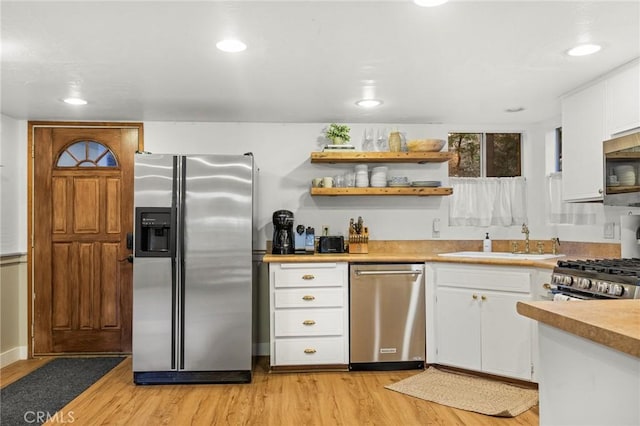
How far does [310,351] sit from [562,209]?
2.52 meters

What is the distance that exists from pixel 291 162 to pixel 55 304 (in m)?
2.50

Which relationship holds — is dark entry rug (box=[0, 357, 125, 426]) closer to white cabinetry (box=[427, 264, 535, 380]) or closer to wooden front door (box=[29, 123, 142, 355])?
wooden front door (box=[29, 123, 142, 355])

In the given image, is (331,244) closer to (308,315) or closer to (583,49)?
(308,315)

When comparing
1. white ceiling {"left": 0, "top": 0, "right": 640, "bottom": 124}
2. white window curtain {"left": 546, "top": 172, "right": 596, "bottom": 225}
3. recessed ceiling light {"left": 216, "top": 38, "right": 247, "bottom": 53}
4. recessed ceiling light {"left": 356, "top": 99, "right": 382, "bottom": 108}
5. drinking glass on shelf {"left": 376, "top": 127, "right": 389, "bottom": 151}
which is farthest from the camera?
drinking glass on shelf {"left": 376, "top": 127, "right": 389, "bottom": 151}

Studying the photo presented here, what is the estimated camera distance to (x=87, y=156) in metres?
4.19

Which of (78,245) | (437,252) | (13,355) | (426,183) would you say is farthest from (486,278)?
(13,355)

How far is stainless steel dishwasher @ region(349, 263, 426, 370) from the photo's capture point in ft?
11.8

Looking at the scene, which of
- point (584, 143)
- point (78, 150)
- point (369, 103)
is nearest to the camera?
point (584, 143)

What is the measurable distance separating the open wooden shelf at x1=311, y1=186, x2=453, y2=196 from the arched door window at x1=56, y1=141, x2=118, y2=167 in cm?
194

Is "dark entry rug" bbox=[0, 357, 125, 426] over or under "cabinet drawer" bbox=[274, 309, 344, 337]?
under

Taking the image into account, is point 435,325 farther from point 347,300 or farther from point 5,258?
point 5,258

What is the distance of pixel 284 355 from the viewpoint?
3562 millimetres

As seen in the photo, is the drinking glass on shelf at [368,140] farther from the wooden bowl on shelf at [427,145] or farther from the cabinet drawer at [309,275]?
the cabinet drawer at [309,275]

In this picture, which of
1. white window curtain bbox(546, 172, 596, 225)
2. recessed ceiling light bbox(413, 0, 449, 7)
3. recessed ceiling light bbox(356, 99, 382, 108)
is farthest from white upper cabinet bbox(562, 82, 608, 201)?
recessed ceiling light bbox(413, 0, 449, 7)
